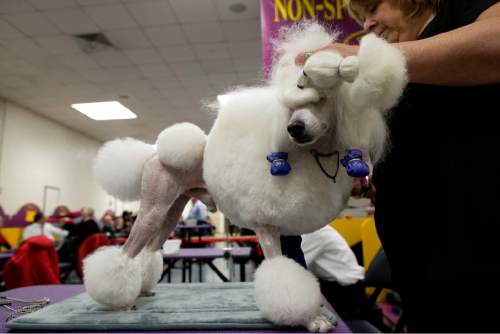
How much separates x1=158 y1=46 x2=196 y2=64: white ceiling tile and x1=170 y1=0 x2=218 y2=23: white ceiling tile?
575 millimetres

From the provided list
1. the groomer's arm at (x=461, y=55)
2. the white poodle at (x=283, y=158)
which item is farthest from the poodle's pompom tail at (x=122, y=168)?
the groomer's arm at (x=461, y=55)

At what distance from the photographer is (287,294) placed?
0.63 meters

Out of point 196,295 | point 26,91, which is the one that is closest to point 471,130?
point 196,295

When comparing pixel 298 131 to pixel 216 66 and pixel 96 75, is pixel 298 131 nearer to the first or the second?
pixel 216 66

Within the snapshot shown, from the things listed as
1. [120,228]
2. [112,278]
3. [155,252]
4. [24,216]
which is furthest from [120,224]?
[112,278]

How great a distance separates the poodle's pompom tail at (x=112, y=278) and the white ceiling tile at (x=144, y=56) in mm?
3342

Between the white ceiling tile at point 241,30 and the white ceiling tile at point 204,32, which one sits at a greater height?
the white ceiling tile at point 241,30

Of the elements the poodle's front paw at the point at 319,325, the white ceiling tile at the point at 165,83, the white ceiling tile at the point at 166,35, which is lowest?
the poodle's front paw at the point at 319,325

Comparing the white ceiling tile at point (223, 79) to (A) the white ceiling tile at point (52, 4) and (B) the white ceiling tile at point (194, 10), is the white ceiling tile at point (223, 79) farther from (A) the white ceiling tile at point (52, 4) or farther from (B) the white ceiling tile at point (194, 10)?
(A) the white ceiling tile at point (52, 4)

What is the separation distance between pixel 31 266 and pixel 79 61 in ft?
9.24

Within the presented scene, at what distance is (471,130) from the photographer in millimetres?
574

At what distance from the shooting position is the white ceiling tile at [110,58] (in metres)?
3.81

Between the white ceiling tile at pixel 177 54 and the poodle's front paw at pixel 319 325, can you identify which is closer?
the poodle's front paw at pixel 319 325

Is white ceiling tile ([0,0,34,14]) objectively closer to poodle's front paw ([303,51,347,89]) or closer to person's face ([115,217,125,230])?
person's face ([115,217,125,230])
